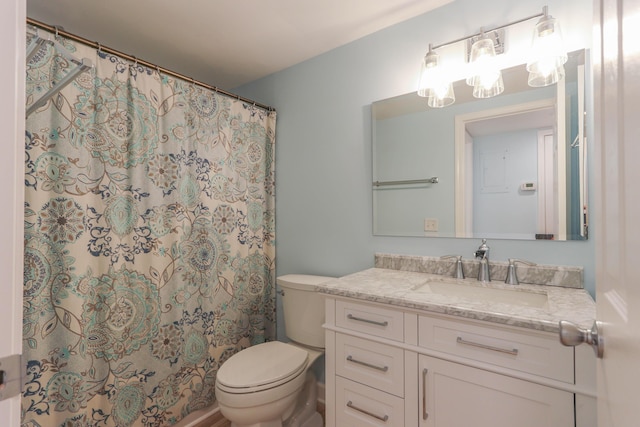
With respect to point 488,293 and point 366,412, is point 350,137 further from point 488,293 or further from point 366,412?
point 366,412

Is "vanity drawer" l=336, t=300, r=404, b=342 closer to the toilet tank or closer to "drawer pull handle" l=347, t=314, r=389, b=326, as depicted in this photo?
"drawer pull handle" l=347, t=314, r=389, b=326

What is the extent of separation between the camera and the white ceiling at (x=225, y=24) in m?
1.58

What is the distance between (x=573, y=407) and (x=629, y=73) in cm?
91

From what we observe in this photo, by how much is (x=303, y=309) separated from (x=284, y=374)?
1.36ft

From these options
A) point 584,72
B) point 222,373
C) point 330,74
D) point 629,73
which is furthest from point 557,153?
point 222,373

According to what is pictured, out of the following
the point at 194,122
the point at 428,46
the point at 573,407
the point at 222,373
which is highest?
the point at 428,46

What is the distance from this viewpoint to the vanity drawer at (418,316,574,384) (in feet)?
2.92

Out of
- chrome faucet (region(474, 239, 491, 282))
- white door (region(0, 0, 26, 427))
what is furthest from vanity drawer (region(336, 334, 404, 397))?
white door (region(0, 0, 26, 427))

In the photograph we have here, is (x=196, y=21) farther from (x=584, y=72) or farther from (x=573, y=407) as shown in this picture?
(x=573, y=407)

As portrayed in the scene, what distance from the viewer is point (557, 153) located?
52.3 inches

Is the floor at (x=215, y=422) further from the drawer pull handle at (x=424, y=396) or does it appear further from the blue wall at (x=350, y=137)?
the drawer pull handle at (x=424, y=396)

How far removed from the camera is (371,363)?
1229 mm

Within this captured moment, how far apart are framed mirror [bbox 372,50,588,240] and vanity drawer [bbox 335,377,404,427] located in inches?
32.0

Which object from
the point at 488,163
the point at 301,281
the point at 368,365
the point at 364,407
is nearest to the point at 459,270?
the point at 488,163
